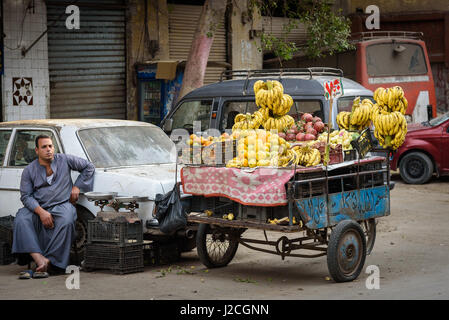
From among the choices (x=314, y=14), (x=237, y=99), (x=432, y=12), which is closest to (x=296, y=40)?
(x=432, y=12)

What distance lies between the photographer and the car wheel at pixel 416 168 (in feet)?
46.9

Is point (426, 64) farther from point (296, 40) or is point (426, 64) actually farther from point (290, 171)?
point (290, 171)

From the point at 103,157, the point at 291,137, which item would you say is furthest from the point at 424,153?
the point at 103,157

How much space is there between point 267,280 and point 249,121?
1609 mm

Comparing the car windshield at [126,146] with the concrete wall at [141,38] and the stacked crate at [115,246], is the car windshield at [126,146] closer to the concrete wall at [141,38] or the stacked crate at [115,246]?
the stacked crate at [115,246]

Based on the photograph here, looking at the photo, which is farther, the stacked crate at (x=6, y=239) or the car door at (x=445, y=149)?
the car door at (x=445, y=149)

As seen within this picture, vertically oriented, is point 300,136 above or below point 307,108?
below

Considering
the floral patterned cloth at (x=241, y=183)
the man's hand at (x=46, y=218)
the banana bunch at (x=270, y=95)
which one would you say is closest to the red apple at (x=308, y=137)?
the banana bunch at (x=270, y=95)

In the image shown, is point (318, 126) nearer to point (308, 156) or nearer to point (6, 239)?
point (308, 156)

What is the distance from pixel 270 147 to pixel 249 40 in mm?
13114

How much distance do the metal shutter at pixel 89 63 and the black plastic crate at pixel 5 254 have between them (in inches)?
301

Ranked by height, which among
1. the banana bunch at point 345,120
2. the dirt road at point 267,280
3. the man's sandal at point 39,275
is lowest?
the dirt road at point 267,280

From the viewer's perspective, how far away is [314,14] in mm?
14930

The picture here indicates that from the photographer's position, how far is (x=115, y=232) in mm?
7172
